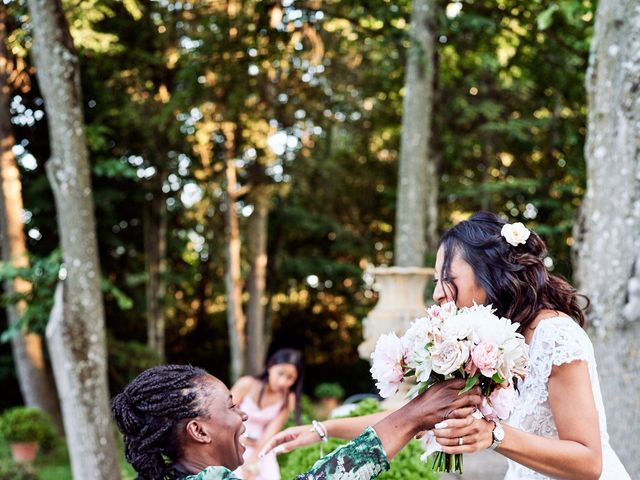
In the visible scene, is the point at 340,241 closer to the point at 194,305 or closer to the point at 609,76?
the point at 194,305

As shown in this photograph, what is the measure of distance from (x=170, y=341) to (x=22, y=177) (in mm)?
9208

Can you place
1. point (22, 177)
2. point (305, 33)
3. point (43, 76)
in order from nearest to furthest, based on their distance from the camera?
point (43, 76)
point (305, 33)
point (22, 177)

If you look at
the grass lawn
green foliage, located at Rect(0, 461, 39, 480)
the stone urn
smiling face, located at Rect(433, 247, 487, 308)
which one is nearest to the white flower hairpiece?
smiling face, located at Rect(433, 247, 487, 308)

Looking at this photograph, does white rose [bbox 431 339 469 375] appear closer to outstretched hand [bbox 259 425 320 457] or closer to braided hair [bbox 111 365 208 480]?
braided hair [bbox 111 365 208 480]

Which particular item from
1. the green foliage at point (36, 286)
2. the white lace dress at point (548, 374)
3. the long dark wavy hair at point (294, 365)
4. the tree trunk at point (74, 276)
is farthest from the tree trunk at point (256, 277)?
the white lace dress at point (548, 374)

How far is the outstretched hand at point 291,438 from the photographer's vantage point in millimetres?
2600

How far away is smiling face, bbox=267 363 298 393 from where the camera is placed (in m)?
5.93

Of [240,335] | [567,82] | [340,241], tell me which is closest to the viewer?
[567,82]

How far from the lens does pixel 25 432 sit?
11.4 m

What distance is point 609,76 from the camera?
456 centimetres

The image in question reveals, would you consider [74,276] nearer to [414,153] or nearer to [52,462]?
[414,153]

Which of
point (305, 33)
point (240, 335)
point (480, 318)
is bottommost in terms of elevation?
point (240, 335)

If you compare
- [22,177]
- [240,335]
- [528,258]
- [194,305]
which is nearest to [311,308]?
[194,305]

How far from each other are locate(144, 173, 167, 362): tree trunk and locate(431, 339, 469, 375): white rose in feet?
49.2
